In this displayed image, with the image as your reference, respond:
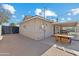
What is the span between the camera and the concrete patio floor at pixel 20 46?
3963mm

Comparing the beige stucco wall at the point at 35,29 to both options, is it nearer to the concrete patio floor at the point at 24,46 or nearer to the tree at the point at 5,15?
the concrete patio floor at the point at 24,46

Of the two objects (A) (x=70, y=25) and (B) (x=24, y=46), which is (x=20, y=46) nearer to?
(B) (x=24, y=46)

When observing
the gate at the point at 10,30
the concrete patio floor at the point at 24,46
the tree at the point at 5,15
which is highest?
the tree at the point at 5,15

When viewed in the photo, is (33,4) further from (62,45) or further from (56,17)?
(62,45)

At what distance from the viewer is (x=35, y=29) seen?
406 cm

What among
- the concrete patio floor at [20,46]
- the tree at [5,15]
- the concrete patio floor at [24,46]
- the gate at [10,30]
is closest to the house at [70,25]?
the concrete patio floor at [24,46]

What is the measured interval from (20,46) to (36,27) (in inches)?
17.7

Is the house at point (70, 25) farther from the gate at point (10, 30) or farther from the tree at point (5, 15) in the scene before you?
the tree at point (5, 15)

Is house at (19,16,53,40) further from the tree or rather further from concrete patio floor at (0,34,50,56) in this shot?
the tree

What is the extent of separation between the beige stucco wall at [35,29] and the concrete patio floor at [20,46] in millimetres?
97

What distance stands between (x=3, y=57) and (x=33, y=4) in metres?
1.08

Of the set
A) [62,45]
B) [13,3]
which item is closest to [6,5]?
[13,3]

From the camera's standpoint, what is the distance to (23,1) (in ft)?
13.0

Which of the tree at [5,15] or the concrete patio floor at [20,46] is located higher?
the tree at [5,15]
